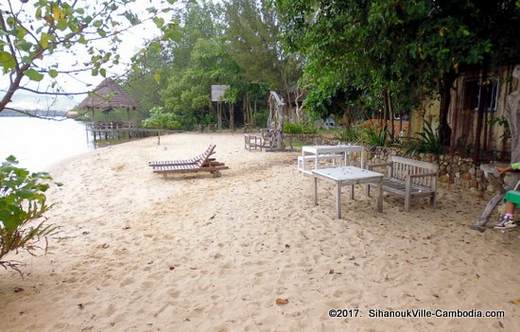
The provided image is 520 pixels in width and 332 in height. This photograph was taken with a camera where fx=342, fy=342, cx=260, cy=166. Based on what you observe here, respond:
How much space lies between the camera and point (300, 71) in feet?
65.2

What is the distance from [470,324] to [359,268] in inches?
41.4

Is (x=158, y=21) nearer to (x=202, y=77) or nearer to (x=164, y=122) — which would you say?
(x=202, y=77)

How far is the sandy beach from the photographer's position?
2.62 m

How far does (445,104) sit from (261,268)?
21.9 ft

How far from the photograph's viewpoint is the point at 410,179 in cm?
515

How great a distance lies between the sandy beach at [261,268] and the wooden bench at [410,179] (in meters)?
0.26

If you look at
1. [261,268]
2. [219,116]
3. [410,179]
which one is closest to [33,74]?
[261,268]

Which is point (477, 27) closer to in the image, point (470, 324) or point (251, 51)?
point (470, 324)

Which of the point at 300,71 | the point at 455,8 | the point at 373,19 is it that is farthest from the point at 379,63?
the point at 300,71

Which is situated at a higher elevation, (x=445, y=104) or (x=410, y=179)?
(x=445, y=104)

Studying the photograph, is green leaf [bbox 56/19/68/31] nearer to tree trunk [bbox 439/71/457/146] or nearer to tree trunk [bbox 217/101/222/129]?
tree trunk [bbox 439/71/457/146]

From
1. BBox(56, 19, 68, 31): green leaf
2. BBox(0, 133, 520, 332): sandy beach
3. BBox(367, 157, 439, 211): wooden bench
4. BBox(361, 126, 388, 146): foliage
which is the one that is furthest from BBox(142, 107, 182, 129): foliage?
BBox(56, 19, 68, 31): green leaf

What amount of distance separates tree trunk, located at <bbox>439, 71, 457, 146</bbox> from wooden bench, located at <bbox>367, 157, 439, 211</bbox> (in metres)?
2.87

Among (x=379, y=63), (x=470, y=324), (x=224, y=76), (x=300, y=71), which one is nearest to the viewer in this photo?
(x=470, y=324)
